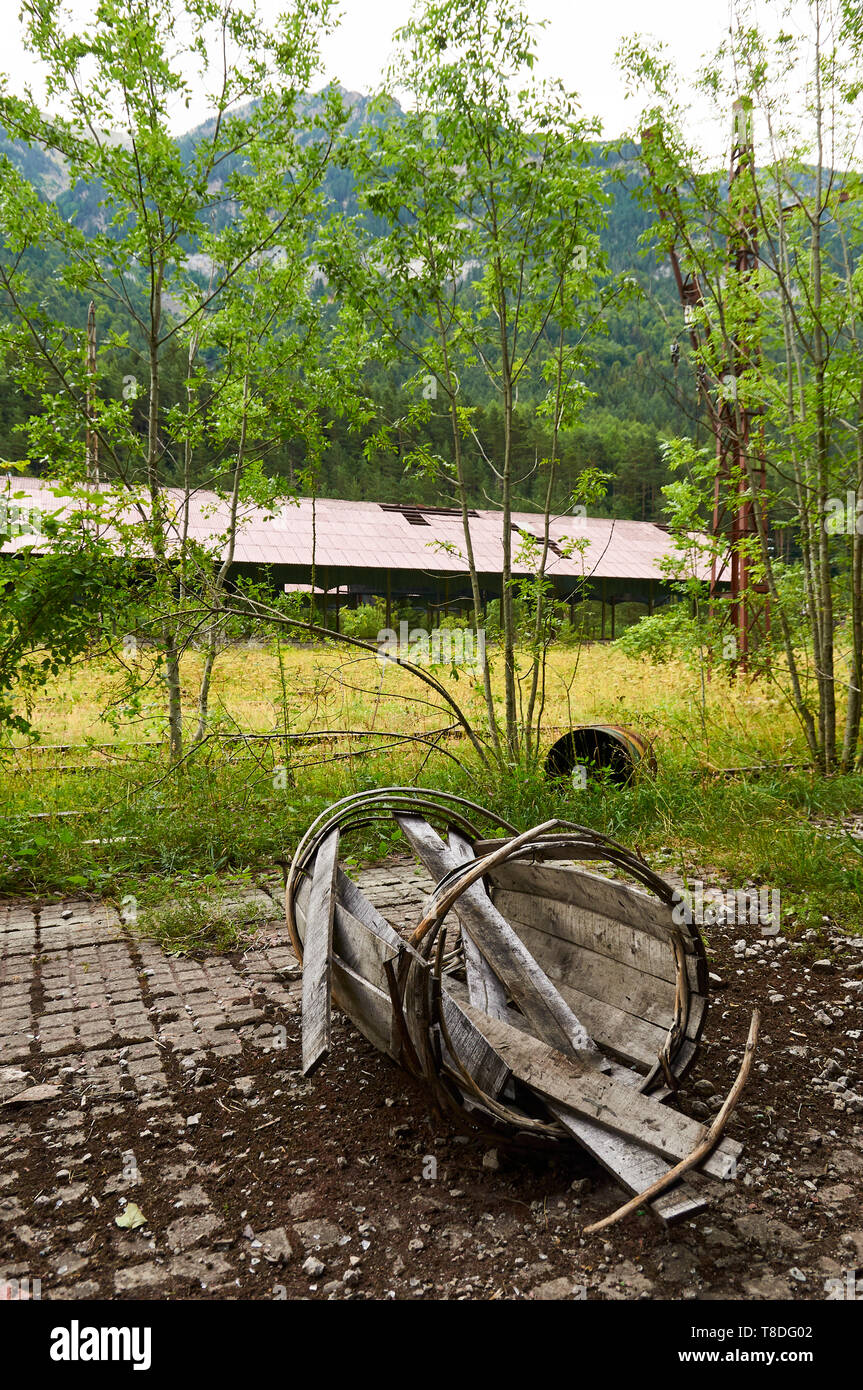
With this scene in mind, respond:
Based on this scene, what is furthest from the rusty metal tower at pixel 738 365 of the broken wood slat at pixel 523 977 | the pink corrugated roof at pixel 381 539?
the pink corrugated roof at pixel 381 539

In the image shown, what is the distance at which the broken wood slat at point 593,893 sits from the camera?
321 cm

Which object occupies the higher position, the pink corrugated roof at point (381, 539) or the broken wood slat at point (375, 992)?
the pink corrugated roof at point (381, 539)

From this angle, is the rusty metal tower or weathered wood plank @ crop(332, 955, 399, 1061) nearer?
weathered wood plank @ crop(332, 955, 399, 1061)

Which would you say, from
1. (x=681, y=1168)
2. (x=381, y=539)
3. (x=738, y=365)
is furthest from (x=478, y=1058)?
(x=381, y=539)

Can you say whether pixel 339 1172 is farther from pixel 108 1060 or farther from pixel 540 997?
pixel 108 1060

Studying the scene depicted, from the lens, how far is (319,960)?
10.6 ft

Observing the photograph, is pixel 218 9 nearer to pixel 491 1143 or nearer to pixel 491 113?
pixel 491 113

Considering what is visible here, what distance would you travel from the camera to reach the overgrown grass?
232 inches

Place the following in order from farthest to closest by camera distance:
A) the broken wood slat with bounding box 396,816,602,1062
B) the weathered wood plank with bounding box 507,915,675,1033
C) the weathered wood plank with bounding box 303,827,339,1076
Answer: the weathered wood plank with bounding box 507,915,675,1033 → the broken wood slat with bounding box 396,816,602,1062 → the weathered wood plank with bounding box 303,827,339,1076

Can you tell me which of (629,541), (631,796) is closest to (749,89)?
(631,796)

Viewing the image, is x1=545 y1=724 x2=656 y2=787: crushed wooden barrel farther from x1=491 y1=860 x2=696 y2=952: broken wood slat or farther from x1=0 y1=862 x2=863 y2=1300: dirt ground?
x1=491 y1=860 x2=696 y2=952: broken wood slat

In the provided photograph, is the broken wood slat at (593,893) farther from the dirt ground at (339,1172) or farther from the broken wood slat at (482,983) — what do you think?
the dirt ground at (339,1172)

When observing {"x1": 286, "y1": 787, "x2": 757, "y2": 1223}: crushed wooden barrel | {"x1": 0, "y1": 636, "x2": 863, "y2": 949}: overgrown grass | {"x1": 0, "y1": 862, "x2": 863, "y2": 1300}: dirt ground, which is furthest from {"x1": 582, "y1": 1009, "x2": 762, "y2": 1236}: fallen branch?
{"x1": 0, "y1": 636, "x2": 863, "y2": 949}: overgrown grass

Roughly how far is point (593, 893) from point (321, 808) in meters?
3.71
